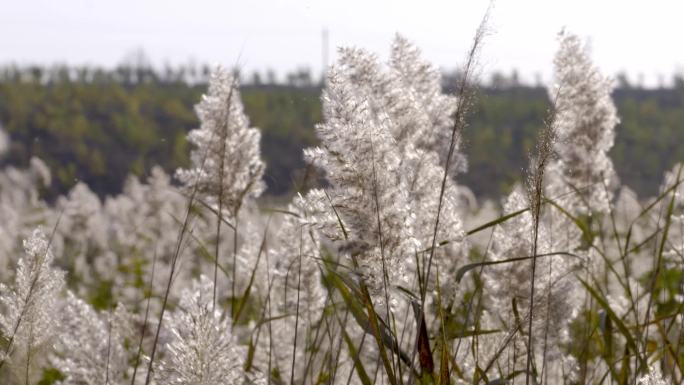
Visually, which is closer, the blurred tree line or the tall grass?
the tall grass

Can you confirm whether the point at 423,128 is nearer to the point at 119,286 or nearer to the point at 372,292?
the point at 372,292

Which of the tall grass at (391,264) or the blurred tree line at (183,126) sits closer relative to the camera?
the tall grass at (391,264)

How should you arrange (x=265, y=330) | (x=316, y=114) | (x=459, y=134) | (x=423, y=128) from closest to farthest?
1. (x=459, y=134)
2. (x=423, y=128)
3. (x=265, y=330)
4. (x=316, y=114)

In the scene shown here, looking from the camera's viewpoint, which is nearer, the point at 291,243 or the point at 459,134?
the point at 459,134

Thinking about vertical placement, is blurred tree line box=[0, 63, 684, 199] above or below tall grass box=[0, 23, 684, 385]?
above

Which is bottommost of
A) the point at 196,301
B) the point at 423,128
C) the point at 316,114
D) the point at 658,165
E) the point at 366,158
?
the point at 196,301

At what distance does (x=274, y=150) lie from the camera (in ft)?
261

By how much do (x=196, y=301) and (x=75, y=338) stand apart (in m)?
0.70

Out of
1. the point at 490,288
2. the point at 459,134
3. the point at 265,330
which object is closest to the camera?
the point at 459,134

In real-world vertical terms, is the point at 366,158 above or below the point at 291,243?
below

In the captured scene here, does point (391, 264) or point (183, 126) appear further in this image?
point (183, 126)

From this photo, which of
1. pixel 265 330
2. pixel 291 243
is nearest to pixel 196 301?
pixel 291 243

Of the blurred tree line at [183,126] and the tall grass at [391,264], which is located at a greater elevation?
the blurred tree line at [183,126]

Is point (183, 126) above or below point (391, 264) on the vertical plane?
above
